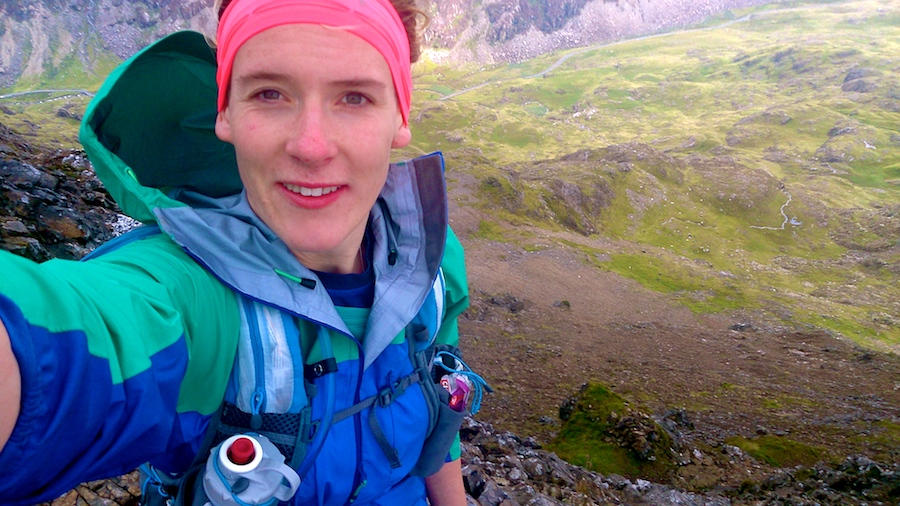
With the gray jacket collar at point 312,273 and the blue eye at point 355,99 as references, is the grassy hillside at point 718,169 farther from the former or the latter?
the blue eye at point 355,99

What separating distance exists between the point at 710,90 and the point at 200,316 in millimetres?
158310

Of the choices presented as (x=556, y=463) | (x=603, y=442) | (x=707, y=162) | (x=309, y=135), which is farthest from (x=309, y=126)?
(x=707, y=162)

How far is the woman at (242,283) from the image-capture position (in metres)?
1.54

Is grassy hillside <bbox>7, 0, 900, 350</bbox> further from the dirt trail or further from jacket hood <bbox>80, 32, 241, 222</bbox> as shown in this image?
jacket hood <bbox>80, 32, 241, 222</bbox>

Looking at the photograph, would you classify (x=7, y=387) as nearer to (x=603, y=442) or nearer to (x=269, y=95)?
(x=269, y=95)

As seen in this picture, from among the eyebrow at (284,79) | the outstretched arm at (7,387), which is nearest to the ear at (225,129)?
the eyebrow at (284,79)

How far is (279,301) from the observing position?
2350 millimetres

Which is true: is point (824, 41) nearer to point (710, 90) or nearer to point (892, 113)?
point (710, 90)

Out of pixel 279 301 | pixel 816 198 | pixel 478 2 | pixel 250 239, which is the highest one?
pixel 478 2

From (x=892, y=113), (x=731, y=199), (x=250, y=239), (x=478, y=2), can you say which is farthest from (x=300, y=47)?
(x=478, y=2)

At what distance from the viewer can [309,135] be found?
228cm

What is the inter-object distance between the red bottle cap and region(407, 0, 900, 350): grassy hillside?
1425 inches

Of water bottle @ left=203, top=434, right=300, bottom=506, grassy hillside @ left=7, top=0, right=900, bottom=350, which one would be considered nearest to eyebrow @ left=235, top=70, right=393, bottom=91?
water bottle @ left=203, top=434, right=300, bottom=506

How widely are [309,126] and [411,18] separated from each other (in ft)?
4.20
